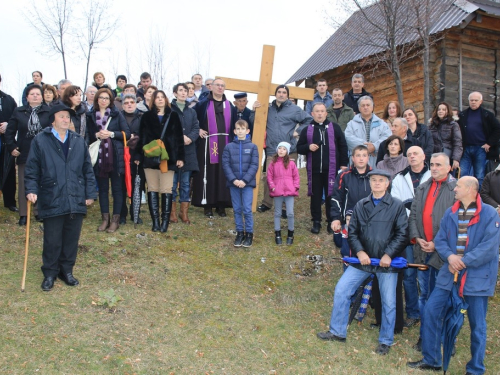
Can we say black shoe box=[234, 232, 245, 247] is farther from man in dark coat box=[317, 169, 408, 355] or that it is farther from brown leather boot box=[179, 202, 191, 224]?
man in dark coat box=[317, 169, 408, 355]

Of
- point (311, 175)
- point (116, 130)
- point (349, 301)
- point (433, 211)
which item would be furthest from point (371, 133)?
point (116, 130)

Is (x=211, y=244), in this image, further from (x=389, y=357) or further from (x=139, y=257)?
(x=389, y=357)

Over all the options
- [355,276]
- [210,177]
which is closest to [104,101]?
[210,177]

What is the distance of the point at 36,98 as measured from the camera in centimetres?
757

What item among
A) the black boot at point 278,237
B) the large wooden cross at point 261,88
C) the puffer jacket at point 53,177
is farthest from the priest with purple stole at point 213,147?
the puffer jacket at point 53,177


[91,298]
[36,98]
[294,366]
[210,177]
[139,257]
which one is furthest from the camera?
[210,177]

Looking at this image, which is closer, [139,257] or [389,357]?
[389,357]

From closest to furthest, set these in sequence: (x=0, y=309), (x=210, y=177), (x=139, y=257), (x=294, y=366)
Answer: (x=294, y=366)
(x=0, y=309)
(x=139, y=257)
(x=210, y=177)

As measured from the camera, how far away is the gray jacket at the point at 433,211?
5.52 m

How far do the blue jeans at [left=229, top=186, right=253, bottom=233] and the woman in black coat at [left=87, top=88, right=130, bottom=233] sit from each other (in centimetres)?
179

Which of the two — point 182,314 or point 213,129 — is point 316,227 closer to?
point 213,129

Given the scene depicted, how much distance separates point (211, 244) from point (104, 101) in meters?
2.77

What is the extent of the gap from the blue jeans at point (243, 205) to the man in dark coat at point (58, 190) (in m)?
2.43

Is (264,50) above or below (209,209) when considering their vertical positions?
above
